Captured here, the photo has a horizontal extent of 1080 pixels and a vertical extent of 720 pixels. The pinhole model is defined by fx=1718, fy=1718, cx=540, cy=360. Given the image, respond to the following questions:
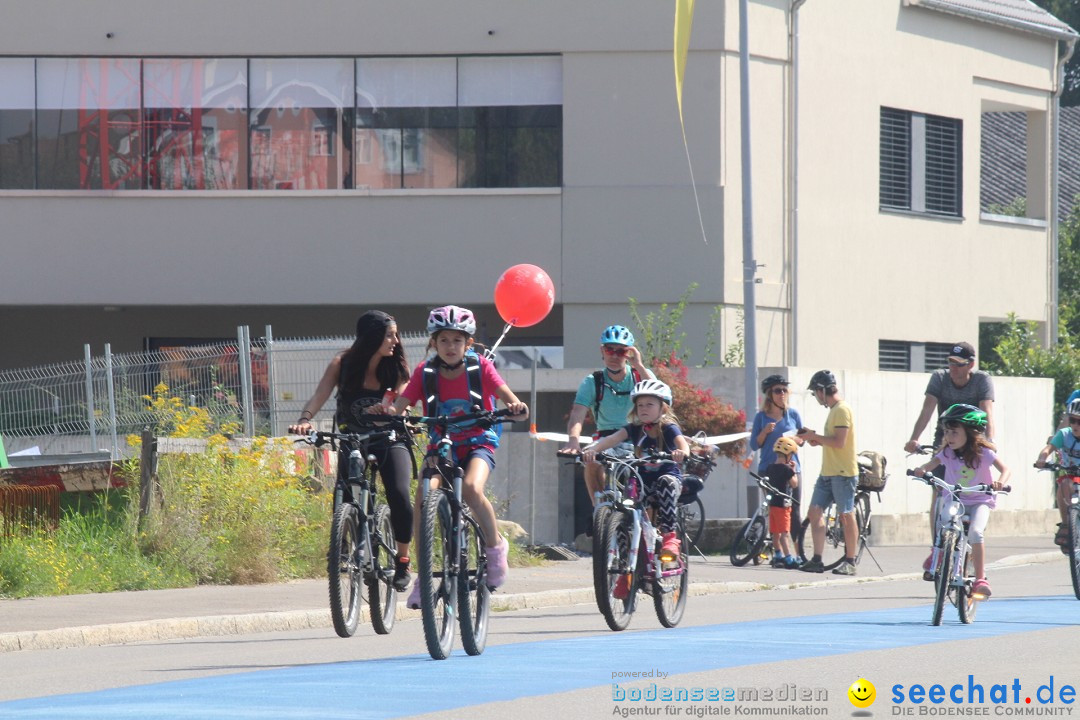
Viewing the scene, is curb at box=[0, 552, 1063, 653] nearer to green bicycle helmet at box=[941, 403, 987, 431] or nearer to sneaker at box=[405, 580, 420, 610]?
sneaker at box=[405, 580, 420, 610]

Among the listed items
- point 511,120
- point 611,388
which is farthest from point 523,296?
point 511,120

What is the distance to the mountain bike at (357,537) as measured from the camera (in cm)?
947

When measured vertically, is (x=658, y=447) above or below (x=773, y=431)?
above

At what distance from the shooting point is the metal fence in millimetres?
17922

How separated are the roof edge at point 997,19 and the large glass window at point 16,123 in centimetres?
1343

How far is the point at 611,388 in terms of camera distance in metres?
12.6

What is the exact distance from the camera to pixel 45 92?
82.7ft

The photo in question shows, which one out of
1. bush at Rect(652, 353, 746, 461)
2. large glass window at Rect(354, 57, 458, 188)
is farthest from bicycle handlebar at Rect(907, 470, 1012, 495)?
large glass window at Rect(354, 57, 458, 188)

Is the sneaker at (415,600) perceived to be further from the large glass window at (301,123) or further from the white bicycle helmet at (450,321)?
the large glass window at (301,123)

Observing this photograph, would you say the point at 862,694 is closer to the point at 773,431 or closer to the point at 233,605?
the point at 233,605

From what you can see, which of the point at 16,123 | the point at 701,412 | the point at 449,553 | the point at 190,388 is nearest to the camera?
the point at 449,553

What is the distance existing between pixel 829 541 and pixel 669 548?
732 centimetres

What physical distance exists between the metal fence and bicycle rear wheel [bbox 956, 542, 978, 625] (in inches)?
330

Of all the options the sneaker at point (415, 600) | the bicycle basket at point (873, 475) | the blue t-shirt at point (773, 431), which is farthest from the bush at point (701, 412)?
the sneaker at point (415, 600)
